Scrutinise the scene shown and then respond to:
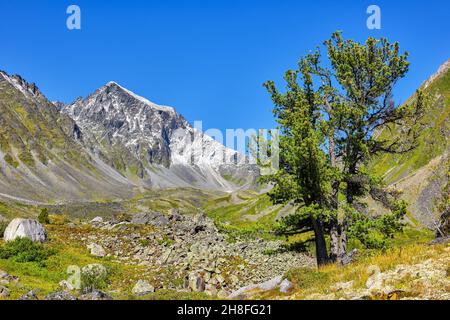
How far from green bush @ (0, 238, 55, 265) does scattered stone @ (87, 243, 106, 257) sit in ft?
17.8

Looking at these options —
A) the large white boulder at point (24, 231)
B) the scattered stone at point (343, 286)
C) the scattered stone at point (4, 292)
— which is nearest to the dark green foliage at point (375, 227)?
the scattered stone at point (343, 286)

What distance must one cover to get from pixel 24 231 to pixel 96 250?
789 cm

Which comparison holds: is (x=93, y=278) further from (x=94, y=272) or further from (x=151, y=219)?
(x=151, y=219)

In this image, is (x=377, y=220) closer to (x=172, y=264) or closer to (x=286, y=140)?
(x=286, y=140)

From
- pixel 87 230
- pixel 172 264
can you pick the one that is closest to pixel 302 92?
pixel 172 264

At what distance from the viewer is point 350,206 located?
22.4m

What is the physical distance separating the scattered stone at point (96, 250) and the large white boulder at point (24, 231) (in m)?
5.20

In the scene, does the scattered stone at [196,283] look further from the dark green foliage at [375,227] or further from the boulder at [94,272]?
the dark green foliage at [375,227]

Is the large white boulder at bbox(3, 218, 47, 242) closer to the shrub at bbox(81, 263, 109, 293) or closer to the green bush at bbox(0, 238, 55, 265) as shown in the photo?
the green bush at bbox(0, 238, 55, 265)

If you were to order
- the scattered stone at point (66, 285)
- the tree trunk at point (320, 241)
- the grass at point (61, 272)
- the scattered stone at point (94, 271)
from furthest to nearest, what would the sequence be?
the scattered stone at point (94, 271) → the scattered stone at point (66, 285) → the grass at point (61, 272) → the tree trunk at point (320, 241)

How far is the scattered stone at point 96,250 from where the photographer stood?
1720 inches

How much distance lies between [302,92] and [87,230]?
140 ft

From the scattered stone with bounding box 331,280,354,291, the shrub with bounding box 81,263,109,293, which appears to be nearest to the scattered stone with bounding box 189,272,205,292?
the shrub with bounding box 81,263,109,293

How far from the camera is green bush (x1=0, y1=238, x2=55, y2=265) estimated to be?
35625 millimetres
